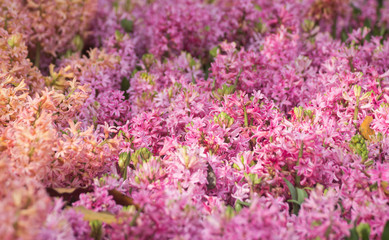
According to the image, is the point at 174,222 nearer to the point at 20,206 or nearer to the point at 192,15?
the point at 20,206

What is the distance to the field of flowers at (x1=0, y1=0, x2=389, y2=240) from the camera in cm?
130

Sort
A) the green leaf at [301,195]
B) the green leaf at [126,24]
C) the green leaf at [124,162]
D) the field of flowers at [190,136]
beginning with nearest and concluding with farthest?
the field of flowers at [190,136] < the green leaf at [301,195] < the green leaf at [124,162] < the green leaf at [126,24]

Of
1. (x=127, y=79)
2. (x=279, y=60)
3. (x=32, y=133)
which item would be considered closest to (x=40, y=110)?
(x=32, y=133)

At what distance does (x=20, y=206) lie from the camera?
1.14m

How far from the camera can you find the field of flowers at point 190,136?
4.28 feet

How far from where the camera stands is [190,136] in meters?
1.74

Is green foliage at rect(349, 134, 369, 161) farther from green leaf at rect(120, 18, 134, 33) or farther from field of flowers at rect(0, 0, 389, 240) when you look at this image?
green leaf at rect(120, 18, 134, 33)

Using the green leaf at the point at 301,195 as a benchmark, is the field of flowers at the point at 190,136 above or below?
above

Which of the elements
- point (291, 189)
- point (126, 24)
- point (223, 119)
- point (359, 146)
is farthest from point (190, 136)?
point (126, 24)

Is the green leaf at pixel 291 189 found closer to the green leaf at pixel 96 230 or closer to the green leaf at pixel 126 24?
the green leaf at pixel 96 230

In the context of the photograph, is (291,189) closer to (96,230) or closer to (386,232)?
(386,232)

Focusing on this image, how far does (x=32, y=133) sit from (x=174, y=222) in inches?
26.2

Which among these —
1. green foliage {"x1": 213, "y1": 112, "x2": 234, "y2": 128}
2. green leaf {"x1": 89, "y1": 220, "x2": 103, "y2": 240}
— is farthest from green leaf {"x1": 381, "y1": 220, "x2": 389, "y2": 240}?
green leaf {"x1": 89, "y1": 220, "x2": 103, "y2": 240}

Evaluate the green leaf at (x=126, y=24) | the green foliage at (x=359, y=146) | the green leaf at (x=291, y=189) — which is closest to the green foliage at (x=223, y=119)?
the green leaf at (x=291, y=189)
